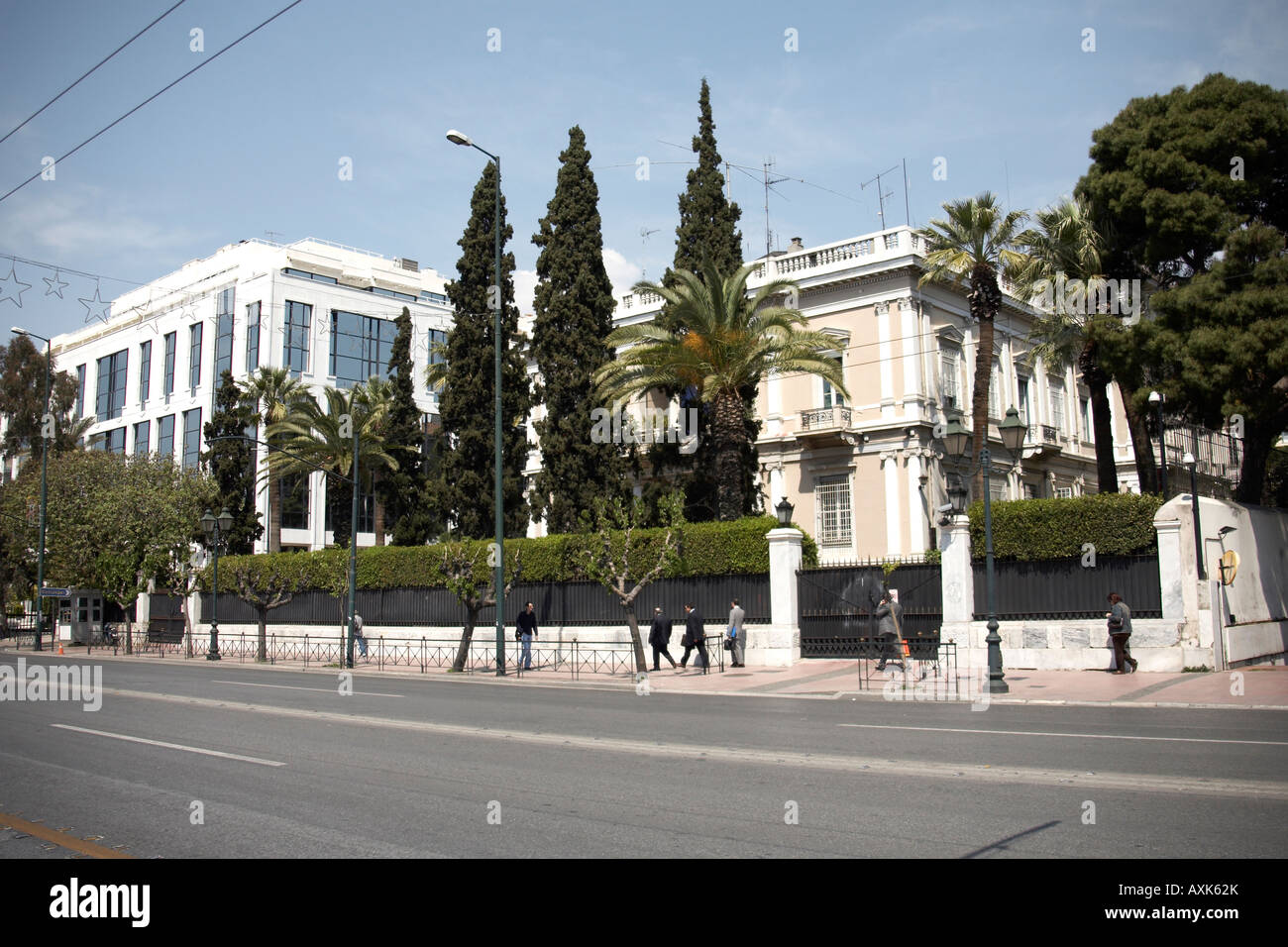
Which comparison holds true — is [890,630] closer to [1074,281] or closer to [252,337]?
[1074,281]

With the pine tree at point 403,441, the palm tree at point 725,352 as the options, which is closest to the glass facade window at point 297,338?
the pine tree at point 403,441

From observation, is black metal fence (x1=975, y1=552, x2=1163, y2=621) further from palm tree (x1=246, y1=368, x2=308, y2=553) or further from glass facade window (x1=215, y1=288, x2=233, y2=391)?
glass facade window (x1=215, y1=288, x2=233, y2=391)

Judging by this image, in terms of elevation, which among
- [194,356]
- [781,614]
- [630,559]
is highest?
[194,356]

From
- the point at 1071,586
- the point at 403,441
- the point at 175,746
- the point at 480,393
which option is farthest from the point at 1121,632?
the point at 403,441

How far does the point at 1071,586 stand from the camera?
2302 cm

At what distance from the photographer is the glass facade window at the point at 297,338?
57.1 meters

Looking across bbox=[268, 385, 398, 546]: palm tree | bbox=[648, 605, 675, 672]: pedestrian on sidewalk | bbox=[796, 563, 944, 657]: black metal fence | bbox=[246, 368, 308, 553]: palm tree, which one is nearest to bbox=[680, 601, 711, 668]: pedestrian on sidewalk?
bbox=[648, 605, 675, 672]: pedestrian on sidewalk

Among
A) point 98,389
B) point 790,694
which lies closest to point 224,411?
point 98,389

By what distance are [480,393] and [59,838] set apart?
29229mm

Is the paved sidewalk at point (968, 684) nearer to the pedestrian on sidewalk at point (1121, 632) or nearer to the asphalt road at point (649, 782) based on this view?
the pedestrian on sidewalk at point (1121, 632)

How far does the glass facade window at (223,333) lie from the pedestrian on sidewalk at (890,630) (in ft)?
154
